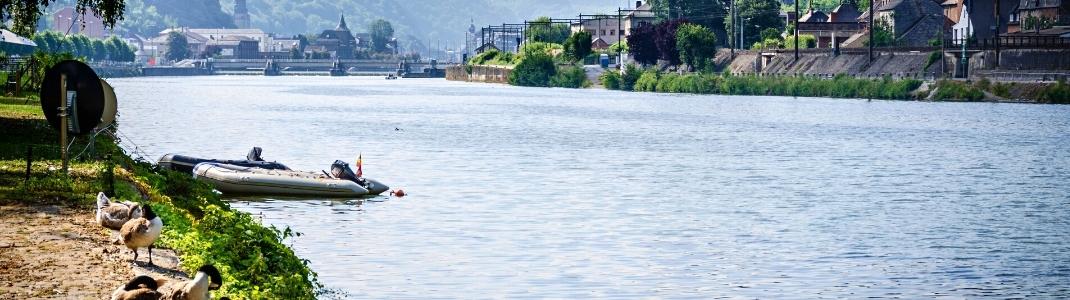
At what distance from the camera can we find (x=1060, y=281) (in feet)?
109

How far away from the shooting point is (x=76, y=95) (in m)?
37.2

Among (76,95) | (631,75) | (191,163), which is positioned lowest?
(191,163)

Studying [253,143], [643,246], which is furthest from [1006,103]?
[643,246]

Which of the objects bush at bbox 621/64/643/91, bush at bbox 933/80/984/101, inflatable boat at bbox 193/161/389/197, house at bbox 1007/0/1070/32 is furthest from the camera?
bush at bbox 621/64/643/91

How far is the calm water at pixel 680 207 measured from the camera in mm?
33219

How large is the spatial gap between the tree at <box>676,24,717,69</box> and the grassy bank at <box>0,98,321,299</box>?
143 meters

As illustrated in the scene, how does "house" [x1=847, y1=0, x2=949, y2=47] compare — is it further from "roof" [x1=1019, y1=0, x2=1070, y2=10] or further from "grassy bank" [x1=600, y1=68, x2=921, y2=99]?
"grassy bank" [x1=600, y1=68, x2=921, y2=99]

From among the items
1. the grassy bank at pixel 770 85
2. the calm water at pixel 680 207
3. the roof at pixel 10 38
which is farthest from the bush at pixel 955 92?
the roof at pixel 10 38

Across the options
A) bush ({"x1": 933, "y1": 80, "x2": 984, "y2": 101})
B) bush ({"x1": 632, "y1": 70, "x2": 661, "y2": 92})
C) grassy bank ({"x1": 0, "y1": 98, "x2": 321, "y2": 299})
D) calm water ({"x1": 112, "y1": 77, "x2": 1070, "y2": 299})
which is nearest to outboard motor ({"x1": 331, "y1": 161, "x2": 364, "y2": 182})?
calm water ({"x1": 112, "y1": 77, "x2": 1070, "y2": 299})

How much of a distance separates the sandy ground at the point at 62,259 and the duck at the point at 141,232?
281 millimetres

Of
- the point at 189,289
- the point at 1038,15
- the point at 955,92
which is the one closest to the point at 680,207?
the point at 189,289

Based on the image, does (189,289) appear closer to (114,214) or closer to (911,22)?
(114,214)

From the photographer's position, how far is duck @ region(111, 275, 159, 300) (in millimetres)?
18938

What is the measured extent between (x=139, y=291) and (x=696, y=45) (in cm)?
17233
